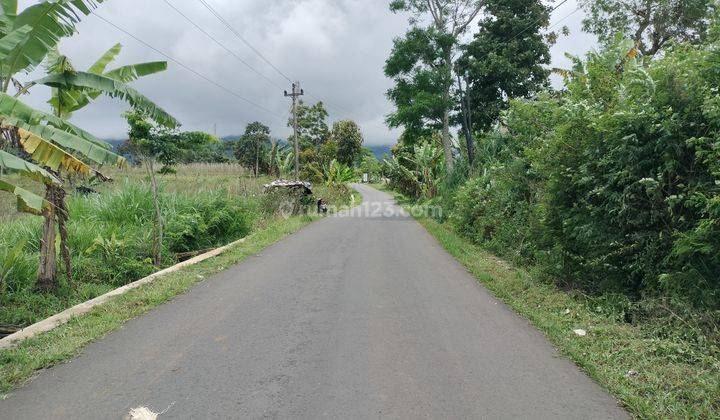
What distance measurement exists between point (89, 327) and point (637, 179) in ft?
21.9

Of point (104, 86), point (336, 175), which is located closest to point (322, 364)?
point (104, 86)

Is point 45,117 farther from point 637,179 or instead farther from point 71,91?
point 637,179

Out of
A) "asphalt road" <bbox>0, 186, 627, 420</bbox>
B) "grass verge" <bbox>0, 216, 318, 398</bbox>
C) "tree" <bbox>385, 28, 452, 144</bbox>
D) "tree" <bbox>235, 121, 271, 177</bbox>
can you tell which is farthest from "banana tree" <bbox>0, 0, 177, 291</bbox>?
"tree" <bbox>235, 121, 271, 177</bbox>

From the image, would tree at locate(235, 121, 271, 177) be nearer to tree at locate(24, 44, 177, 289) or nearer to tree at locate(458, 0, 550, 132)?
tree at locate(458, 0, 550, 132)

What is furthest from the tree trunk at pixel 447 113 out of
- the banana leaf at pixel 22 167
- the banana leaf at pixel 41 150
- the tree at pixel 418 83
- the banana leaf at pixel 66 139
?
the banana leaf at pixel 22 167

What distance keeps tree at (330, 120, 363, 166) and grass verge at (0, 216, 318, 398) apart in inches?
1856

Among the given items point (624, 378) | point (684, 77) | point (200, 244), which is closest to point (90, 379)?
point (624, 378)

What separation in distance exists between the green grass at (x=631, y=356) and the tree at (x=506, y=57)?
1629 centimetres

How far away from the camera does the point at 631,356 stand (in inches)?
161

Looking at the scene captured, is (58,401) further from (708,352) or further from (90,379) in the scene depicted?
(708,352)

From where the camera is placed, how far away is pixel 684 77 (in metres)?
4.78

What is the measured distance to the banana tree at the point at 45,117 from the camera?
16.7ft

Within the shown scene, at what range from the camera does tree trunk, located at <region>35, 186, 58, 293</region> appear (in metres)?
6.59

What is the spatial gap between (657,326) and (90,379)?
5.53 meters
